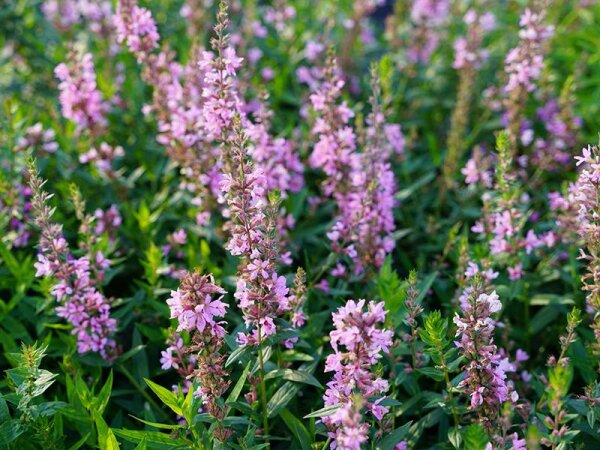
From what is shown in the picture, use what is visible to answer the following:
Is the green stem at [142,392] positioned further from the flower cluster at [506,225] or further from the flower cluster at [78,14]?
the flower cluster at [78,14]

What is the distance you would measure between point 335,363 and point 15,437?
1.62m

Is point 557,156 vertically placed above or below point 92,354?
above

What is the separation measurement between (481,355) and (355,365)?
62 cm

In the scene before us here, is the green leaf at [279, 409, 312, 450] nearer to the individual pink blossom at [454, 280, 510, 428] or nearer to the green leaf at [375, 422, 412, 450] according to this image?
the green leaf at [375, 422, 412, 450]

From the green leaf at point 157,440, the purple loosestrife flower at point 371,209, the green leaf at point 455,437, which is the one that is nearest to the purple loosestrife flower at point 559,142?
the purple loosestrife flower at point 371,209

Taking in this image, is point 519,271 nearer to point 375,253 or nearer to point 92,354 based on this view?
point 375,253

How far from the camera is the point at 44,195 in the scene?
3.38m

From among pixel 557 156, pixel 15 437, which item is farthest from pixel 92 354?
pixel 557 156

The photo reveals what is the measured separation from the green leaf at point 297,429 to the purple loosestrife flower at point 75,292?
3.62 ft

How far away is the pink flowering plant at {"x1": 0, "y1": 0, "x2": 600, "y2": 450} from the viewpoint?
3.09m

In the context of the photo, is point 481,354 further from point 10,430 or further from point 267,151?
point 10,430

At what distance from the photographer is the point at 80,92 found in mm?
4855

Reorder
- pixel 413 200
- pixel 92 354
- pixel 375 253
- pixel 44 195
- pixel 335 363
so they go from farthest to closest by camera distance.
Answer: pixel 413 200, pixel 375 253, pixel 92 354, pixel 44 195, pixel 335 363

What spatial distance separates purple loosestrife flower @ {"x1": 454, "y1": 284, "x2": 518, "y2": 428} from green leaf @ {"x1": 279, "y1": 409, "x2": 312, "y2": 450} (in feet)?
2.73
